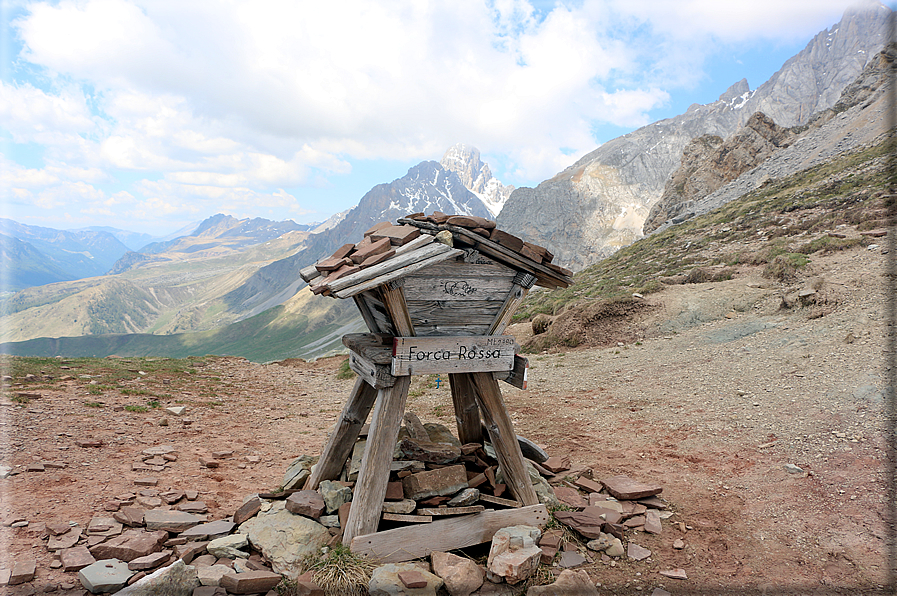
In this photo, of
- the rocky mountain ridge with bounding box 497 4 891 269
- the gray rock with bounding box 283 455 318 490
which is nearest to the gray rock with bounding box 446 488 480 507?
the gray rock with bounding box 283 455 318 490

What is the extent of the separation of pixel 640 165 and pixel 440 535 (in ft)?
643

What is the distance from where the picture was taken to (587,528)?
208 inches

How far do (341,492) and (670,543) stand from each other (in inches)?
149

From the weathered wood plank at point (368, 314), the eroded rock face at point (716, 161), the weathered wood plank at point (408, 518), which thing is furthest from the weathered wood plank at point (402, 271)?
the eroded rock face at point (716, 161)

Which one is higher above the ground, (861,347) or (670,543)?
(861,347)

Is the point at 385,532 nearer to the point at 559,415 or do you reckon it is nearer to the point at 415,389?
the point at 559,415

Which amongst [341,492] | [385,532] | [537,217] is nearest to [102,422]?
[341,492]

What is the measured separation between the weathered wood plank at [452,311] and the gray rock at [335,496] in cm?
221

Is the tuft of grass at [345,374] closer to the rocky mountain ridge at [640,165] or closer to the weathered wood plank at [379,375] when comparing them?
the weathered wood plank at [379,375]

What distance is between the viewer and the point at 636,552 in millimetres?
4980

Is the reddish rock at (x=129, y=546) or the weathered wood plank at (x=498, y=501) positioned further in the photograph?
the weathered wood plank at (x=498, y=501)

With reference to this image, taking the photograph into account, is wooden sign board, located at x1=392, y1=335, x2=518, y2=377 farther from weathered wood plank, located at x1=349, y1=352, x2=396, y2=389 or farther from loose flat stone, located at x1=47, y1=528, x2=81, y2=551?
loose flat stone, located at x1=47, y1=528, x2=81, y2=551

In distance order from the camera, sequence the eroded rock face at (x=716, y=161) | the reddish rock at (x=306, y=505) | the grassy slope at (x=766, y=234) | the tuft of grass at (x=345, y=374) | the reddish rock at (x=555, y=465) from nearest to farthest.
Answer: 1. the reddish rock at (x=306, y=505)
2. the reddish rock at (x=555, y=465)
3. the tuft of grass at (x=345, y=374)
4. the grassy slope at (x=766, y=234)
5. the eroded rock face at (x=716, y=161)

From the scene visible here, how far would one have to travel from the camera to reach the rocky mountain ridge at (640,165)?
522 ft
